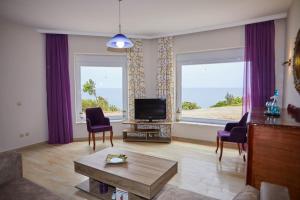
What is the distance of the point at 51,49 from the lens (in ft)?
14.7

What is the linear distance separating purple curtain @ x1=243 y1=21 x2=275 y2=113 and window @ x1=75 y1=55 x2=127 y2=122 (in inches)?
116

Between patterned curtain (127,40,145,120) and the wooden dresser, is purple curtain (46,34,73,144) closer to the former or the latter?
patterned curtain (127,40,145,120)

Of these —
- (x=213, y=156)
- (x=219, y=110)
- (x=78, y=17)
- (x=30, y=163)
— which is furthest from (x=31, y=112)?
(x=219, y=110)

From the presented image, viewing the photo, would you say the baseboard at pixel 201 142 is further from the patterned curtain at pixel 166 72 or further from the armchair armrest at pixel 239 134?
the armchair armrest at pixel 239 134

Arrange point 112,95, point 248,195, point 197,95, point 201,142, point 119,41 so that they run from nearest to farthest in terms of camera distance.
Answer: point 248,195
point 119,41
point 201,142
point 197,95
point 112,95

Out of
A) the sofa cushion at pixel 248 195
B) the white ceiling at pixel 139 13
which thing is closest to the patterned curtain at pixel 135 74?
the white ceiling at pixel 139 13

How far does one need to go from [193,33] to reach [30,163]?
4335 millimetres

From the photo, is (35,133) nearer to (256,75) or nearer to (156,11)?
(156,11)

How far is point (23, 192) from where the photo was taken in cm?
174

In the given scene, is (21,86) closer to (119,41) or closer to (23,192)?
(119,41)

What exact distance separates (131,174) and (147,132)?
2.58m

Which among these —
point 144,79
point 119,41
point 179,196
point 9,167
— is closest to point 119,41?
point 119,41

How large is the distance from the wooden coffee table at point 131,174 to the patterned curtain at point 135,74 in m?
2.49

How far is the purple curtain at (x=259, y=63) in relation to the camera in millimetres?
3773
